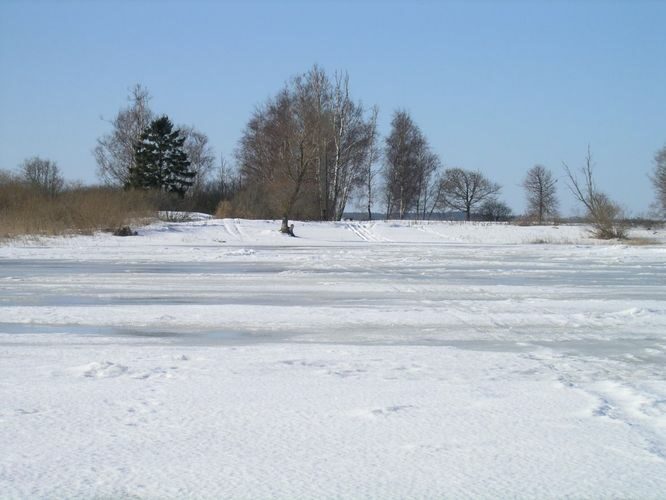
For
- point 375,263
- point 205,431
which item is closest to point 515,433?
point 205,431

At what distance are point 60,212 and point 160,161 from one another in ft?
69.3

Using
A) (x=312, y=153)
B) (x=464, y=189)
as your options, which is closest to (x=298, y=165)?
(x=312, y=153)

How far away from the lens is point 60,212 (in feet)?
117

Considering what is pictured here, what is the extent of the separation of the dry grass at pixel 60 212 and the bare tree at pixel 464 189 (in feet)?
148

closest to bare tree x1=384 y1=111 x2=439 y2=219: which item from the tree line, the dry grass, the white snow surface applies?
the tree line

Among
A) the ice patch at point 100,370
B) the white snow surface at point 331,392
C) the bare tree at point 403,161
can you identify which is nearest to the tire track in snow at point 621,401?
the white snow surface at point 331,392

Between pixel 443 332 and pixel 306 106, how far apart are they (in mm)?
44103

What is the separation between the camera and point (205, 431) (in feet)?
15.6

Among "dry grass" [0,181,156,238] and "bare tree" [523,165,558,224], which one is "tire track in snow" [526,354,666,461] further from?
"bare tree" [523,165,558,224]

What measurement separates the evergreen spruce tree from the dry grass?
13852 mm

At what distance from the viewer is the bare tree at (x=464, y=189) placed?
77688 mm

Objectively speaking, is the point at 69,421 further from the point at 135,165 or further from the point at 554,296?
the point at 135,165

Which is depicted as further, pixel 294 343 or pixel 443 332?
pixel 443 332

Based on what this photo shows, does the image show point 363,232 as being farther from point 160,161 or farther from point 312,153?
point 160,161
